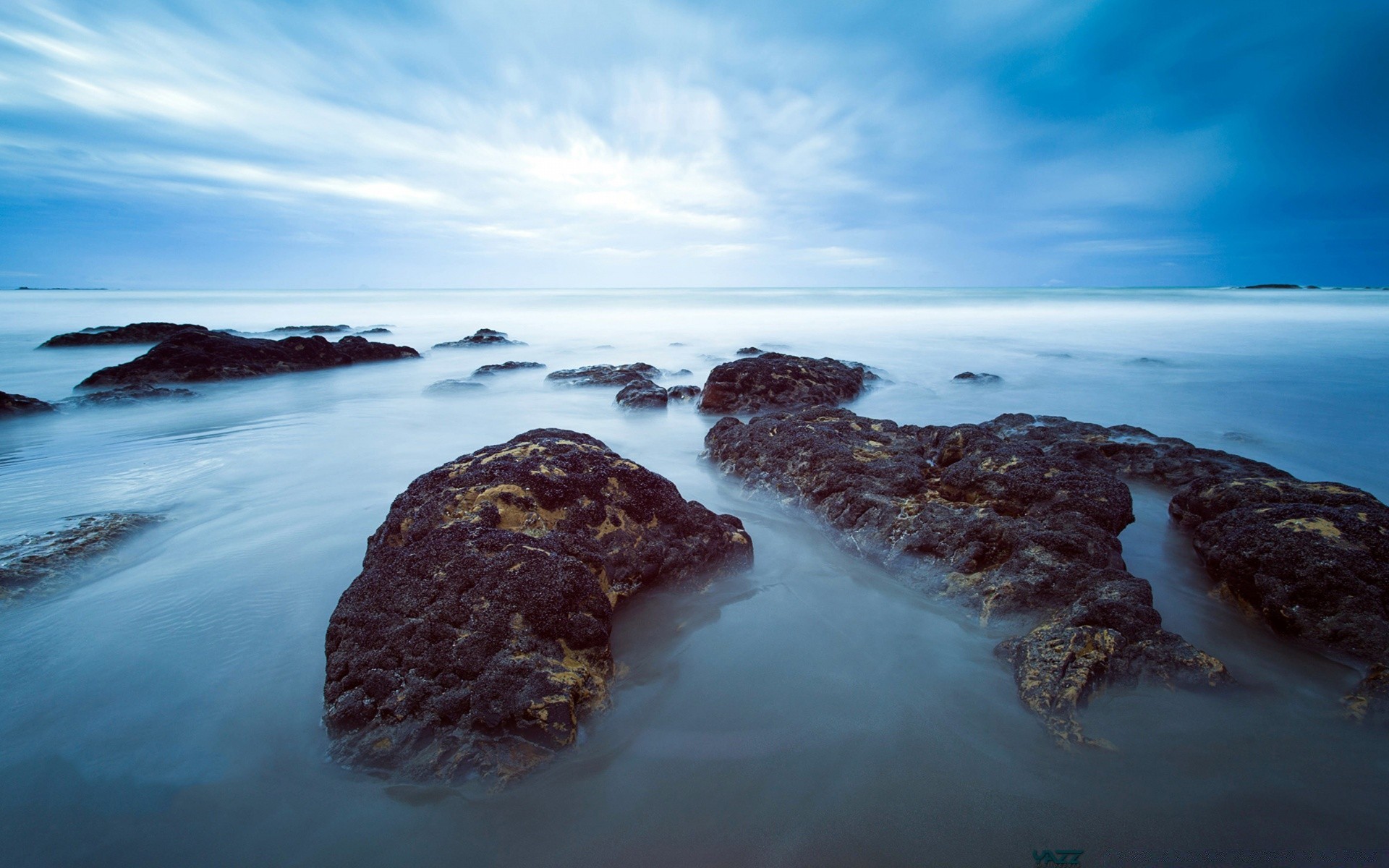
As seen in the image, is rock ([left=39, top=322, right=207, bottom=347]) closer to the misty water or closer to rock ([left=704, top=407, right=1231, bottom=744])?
the misty water

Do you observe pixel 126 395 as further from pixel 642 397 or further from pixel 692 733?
pixel 692 733

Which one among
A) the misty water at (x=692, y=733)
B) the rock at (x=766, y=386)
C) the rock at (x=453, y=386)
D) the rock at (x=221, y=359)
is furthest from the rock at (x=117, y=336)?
the rock at (x=766, y=386)

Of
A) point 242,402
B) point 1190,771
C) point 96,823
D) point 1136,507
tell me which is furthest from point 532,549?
point 242,402

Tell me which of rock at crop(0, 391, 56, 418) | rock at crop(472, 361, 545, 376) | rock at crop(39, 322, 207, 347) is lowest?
rock at crop(0, 391, 56, 418)

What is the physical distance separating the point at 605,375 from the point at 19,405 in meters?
8.81

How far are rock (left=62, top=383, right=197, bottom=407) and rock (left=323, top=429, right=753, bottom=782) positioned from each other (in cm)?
953

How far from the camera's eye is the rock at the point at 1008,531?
2402 mm

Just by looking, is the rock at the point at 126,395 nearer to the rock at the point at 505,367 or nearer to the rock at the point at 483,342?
the rock at the point at 505,367

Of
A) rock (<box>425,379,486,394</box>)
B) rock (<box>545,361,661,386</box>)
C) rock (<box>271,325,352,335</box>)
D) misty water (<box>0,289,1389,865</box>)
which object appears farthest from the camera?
rock (<box>271,325,352,335</box>)

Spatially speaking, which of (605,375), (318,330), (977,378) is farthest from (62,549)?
(318,330)

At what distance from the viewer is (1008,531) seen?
3293 mm

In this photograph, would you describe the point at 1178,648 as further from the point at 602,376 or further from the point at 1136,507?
the point at 602,376

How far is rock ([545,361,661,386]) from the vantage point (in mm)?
11031

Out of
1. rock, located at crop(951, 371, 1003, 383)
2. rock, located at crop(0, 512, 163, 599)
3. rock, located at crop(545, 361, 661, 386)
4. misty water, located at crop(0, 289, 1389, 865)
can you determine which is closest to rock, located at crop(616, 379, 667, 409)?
rock, located at crop(545, 361, 661, 386)
